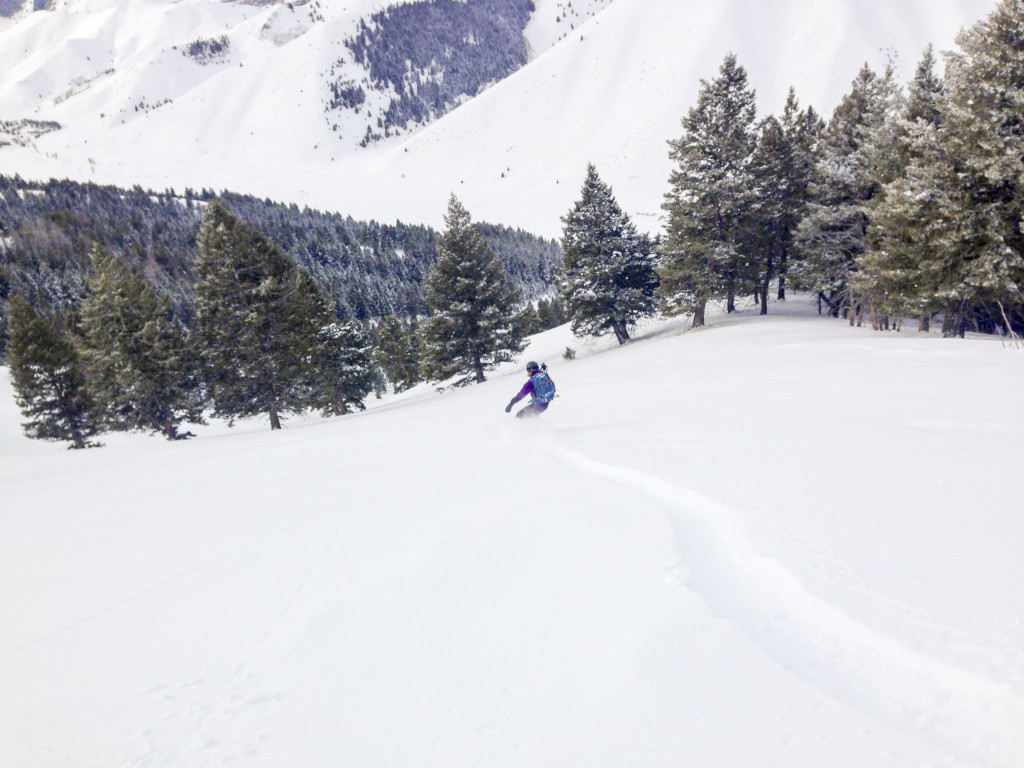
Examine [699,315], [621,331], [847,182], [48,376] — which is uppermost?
[847,182]

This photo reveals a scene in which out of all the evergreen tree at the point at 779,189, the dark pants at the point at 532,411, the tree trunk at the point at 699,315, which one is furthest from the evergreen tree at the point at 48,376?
the evergreen tree at the point at 779,189

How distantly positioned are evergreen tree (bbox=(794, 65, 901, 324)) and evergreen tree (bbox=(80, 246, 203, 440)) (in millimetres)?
32634

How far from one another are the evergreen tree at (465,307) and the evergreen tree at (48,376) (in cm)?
1890

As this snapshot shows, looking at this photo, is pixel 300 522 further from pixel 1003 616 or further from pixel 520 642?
pixel 1003 616

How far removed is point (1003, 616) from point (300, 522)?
19.6ft

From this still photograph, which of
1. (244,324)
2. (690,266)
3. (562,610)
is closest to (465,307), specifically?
(244,324)

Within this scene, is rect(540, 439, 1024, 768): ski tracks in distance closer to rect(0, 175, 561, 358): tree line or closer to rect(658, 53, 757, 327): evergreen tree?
rect(658, 53, 757, 327): evergreen tree

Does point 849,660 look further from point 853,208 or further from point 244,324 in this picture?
point 853,208

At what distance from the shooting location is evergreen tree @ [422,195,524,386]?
26438 mm

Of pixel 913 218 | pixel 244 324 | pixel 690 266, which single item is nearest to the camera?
pixel 913 218

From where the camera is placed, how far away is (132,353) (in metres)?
23.2

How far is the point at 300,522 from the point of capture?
562 centimetres

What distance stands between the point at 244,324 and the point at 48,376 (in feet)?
42.9

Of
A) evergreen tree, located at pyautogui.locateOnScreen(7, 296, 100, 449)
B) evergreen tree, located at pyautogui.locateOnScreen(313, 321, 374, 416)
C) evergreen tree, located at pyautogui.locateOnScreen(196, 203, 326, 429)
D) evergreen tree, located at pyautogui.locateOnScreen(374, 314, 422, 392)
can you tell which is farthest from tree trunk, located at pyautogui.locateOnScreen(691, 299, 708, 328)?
evergreen tree, located at pyautogui.locateOnScreen(374, 314, 422, 392)
